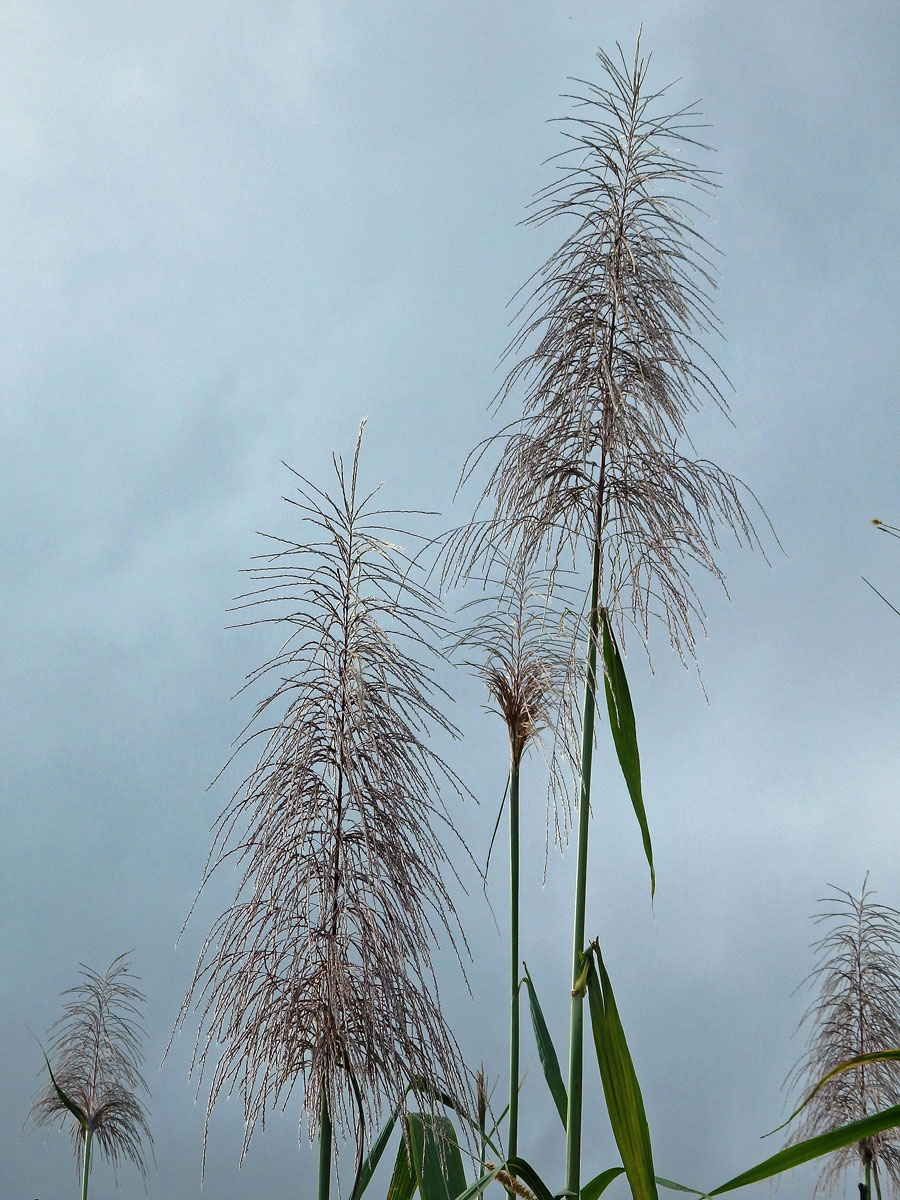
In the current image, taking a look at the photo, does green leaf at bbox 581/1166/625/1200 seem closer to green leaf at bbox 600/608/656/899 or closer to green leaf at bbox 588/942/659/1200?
green leaf at bbox 588/942/659/1200

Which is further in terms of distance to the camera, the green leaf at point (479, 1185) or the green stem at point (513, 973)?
the green stem at point (513, 973)

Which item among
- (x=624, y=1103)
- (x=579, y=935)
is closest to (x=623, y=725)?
(x=579, y=935)

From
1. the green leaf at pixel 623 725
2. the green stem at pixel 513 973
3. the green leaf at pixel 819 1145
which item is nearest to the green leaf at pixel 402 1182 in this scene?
the green stem at pixel 513 973

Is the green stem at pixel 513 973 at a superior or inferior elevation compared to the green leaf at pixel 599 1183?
superior

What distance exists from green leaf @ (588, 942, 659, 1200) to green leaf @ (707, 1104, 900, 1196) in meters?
0.72

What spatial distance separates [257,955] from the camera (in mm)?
2820

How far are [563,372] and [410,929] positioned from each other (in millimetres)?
1673

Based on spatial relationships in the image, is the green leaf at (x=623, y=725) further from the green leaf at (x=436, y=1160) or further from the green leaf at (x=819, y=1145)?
the green leaf at (x=819, y=1145)

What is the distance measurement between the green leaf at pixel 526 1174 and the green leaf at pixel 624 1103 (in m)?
0.26

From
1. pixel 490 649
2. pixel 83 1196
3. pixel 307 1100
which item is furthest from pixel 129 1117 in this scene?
pixel 307 1100

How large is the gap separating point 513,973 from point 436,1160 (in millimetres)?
933

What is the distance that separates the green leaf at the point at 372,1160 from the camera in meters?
2.82

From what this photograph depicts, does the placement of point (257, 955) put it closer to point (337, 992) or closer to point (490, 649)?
point (337, 992)

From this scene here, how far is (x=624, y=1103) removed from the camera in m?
2.85
